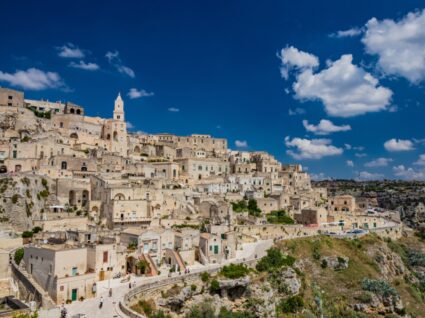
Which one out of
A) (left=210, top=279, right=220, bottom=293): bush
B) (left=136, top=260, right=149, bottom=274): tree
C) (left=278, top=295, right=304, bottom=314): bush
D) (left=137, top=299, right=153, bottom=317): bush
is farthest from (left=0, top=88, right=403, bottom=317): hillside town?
(left=278, top=295, right=304, bottom=314): bush

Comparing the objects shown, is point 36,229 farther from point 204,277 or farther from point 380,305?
point 380,305

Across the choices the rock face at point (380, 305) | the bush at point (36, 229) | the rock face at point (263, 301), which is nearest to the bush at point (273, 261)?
the rock face at point (263, 301)

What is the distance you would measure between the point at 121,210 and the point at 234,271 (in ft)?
51.3

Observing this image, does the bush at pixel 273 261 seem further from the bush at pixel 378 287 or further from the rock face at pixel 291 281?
the bush at pixel 378 287

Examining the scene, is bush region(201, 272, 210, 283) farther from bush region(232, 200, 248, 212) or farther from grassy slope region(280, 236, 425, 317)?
bush region(232, 200, 248, 212)

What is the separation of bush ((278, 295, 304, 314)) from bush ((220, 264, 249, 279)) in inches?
188

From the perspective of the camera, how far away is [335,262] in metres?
50.2

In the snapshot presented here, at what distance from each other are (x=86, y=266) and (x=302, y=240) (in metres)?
29.7

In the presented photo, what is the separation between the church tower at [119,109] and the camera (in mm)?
78062

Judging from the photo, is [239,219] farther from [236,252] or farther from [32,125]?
[32,125]

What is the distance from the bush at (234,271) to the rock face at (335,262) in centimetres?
1489

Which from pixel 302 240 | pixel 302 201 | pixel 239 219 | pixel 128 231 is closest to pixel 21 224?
pixel 128 231

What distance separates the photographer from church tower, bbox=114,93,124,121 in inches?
3073

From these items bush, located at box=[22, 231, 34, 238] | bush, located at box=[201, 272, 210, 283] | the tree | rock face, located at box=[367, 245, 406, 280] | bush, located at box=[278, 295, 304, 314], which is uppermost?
bush, located at box=[22, 231, 34, 238]
